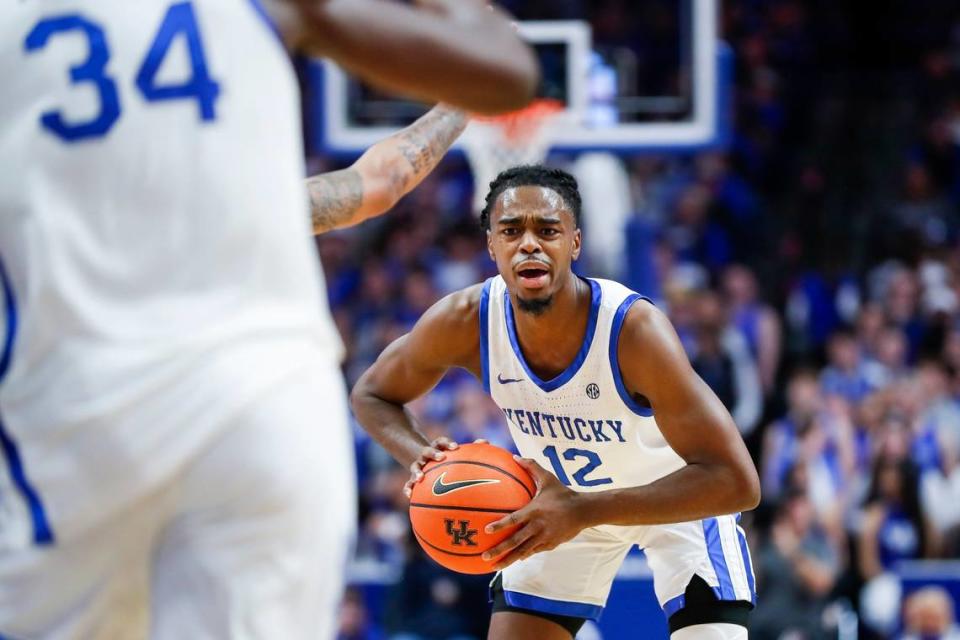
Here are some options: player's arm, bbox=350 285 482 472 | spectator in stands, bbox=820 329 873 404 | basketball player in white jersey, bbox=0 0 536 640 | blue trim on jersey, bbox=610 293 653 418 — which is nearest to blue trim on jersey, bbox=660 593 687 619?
blue trim on jersey, bbox=610 293 653 418

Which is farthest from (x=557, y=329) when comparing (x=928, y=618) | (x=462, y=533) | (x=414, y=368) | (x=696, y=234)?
(x=696, y=234)

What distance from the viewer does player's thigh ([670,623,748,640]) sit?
170 inches

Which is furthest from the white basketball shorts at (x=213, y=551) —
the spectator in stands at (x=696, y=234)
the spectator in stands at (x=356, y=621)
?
the spectator in stands at (x=696, y=234)

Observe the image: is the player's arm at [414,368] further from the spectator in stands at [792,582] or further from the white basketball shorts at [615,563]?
the spectator in stands at [792,582]

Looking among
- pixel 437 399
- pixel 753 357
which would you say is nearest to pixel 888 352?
pixel 753 357

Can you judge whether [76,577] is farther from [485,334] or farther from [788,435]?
[788,435]

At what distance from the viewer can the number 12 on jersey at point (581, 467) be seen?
434 cm

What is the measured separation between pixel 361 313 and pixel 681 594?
704cm

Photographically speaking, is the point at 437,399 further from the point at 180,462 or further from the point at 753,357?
the point at 180,462

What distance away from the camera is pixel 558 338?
4.27 m

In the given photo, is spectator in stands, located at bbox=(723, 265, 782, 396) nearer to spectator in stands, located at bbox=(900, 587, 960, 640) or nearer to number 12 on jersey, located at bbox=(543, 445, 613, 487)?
spectator in stands, located at bbox=(900, 587, 960, 640)

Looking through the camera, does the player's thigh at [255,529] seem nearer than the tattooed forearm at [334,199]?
Yes

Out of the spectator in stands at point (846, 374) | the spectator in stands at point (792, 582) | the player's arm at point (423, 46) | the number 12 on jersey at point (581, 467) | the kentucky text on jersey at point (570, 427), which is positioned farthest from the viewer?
the spectator in stands at point (846, 374)

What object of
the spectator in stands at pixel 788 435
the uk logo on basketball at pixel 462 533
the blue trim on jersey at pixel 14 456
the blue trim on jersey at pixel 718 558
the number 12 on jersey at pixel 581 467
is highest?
the blue trim on jersey at pixel 14 456
